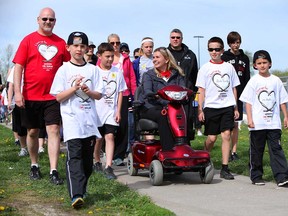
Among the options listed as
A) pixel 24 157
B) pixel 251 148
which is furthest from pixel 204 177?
pixel 24 157

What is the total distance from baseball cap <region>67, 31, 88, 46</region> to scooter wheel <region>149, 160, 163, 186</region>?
1.84 metres

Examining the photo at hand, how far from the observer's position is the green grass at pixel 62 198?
5.50m

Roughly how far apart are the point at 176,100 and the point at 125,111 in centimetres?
218

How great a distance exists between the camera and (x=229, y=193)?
662 centimetres

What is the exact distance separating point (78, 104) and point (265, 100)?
8.48ft

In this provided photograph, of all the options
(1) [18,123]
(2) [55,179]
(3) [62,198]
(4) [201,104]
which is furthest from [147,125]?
(1) [18,123]

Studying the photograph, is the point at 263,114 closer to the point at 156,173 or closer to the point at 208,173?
the point at 208,173

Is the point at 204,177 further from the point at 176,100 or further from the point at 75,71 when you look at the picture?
the point at 75,71

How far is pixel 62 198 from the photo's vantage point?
20.1 ft

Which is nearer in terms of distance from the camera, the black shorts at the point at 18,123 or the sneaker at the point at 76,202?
the sneaker at the point at 76,202

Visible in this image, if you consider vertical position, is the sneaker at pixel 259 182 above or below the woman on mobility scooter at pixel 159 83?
below

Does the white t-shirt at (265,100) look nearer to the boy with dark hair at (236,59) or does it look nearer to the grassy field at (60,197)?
the grassy field at (60,197)

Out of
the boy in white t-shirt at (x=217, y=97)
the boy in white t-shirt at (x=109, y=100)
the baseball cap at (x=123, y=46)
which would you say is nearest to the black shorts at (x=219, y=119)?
Result: the boy in white t-shirt at (x=217, y=97)

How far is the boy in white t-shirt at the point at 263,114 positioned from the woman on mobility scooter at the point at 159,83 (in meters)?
1.03
